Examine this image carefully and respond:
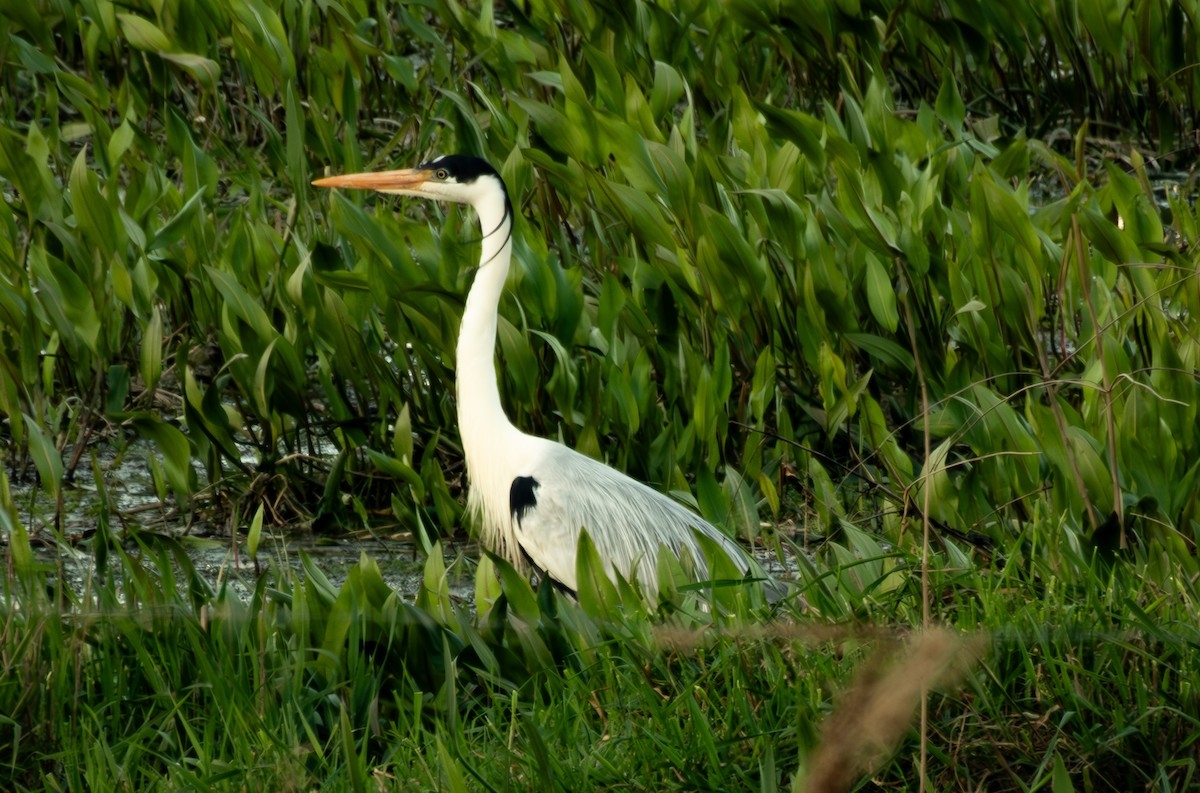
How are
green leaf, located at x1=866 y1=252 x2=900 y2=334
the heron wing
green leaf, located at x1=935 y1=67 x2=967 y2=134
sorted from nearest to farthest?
the heron wing → green leaf, located at x1=866 y1=252 x2=900 y2=334 → green leaf, located at x1=935 y1=67 x2=967 y2=134

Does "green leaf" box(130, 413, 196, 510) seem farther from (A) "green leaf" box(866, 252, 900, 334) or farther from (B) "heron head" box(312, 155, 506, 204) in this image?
(A) "green leaf" box(866, 252, 900, 334)

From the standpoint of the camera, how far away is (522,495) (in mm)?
3785

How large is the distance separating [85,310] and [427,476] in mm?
1081

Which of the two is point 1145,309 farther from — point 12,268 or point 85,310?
point 12,268

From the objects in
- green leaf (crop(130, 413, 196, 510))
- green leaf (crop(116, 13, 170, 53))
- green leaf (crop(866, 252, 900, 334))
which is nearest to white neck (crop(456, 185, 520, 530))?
green leaf (crop(130, 413, 196, 510))

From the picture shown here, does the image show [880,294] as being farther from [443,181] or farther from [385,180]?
[385,180]

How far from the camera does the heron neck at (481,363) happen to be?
3.82 m

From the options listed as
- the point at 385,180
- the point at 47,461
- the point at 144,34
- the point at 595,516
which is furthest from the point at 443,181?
the point at 144,34

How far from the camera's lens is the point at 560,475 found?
12.4 feet

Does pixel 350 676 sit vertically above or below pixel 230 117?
above

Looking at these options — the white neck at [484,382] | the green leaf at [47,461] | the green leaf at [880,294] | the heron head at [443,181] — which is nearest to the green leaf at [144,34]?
the heron head at [443,181]

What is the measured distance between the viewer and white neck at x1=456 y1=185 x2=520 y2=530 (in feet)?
12.5

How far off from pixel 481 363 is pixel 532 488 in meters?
0.31

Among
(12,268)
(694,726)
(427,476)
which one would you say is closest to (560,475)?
(427,476)
